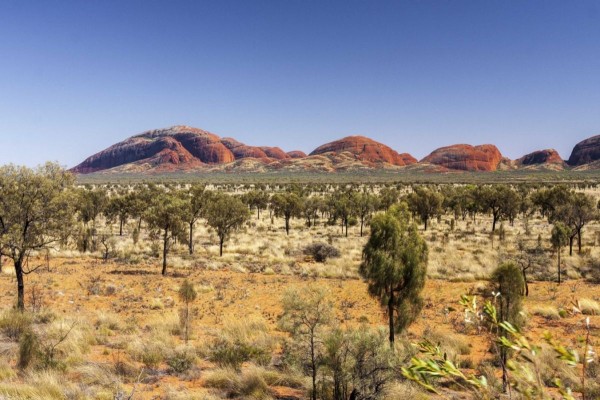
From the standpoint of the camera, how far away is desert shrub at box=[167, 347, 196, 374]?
12.5 metres

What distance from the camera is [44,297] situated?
68.6 feet

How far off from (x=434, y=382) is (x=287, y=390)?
179 inches

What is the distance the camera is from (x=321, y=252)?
34438 millimetres

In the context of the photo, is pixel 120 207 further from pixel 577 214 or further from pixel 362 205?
pixel 577 214

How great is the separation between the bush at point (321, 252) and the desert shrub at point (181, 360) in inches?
821

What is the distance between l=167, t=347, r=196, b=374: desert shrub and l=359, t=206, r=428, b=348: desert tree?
697 centimetres

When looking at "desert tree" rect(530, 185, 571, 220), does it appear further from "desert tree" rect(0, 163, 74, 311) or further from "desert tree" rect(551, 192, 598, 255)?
"desert tree" rect(0, 163, 74, 311)

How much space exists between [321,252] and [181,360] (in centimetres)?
2235

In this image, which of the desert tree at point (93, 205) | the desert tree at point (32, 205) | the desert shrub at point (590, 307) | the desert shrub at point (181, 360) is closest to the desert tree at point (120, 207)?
the desert tree at point (93, 205)

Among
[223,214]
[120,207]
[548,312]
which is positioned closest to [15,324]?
[223,214]

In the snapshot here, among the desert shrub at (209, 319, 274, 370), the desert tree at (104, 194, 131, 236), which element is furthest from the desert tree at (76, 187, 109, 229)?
the desert shrub at (209, 319, 274, 370)

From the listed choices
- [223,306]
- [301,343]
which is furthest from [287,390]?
[223,306]

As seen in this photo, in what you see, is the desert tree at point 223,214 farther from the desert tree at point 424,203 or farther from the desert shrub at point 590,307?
the desert shrub at point 590,307

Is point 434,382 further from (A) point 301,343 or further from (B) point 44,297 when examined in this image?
(B) point 44,297
